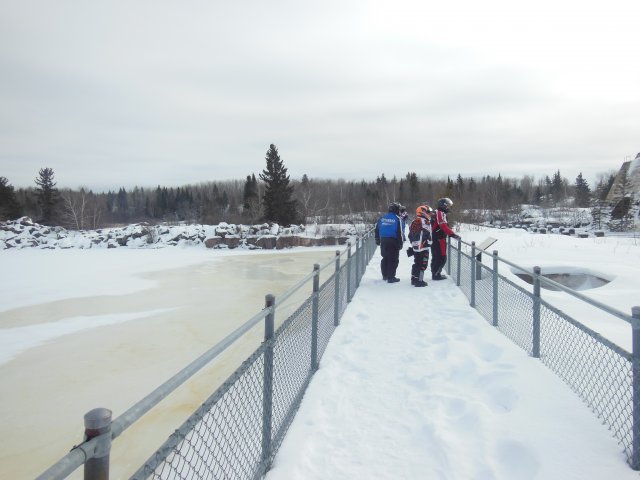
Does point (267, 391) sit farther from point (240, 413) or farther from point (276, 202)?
point (276, 202)

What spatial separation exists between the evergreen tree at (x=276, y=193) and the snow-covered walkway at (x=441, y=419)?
36.7m

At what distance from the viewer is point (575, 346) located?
13.1 ft

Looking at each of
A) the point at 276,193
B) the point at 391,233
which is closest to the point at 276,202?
the point at 276,193

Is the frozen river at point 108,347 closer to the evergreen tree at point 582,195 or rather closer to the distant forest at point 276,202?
the distant forest at point 276,202

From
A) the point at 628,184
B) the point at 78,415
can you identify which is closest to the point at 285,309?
the point at 78,415

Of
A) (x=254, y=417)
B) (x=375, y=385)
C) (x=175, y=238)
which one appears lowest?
(x=175, y=238)

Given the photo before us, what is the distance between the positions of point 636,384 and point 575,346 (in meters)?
1.49

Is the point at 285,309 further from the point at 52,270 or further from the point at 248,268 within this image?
the point at 52,270

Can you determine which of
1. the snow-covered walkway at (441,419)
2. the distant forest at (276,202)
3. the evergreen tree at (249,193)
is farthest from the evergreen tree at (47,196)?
the snow-covered walkway at (441,419)

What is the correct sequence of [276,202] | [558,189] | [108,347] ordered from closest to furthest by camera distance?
1. [108,347]
2. [276,202]
3. [558,189]

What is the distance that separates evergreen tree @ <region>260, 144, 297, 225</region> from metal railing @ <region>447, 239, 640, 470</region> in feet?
112

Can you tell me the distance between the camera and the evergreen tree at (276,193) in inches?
1654

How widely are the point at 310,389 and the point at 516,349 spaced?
8.61 ft

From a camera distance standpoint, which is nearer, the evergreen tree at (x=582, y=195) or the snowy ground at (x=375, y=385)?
the snowy ground at (x=375, y=385)
